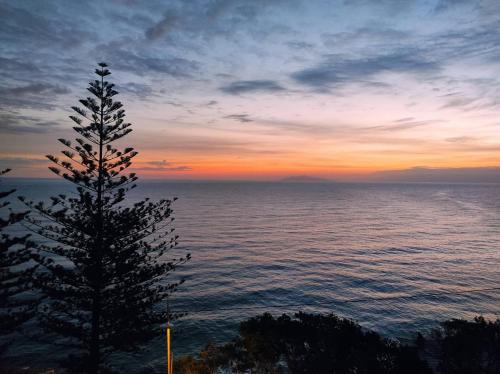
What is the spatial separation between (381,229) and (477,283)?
30.0 metres

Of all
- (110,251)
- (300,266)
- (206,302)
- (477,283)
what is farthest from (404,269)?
(110,251)

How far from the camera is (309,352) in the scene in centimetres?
1402

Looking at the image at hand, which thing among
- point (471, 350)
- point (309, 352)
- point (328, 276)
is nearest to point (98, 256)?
point (309, 352)

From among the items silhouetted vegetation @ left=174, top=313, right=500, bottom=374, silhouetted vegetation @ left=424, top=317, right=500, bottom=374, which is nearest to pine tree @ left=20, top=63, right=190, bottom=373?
silhouetted vegetation @ left=174, top=313, right=500, bottom=374

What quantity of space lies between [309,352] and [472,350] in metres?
7.08

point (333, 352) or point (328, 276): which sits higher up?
point (333, 352)

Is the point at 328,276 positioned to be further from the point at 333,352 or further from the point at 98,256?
the point at 98,256

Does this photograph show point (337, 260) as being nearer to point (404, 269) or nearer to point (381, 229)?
point (404, 269)

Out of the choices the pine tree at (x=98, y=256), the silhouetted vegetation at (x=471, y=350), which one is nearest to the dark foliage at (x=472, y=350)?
the silhouetted vegetation at (x=471, y=350)

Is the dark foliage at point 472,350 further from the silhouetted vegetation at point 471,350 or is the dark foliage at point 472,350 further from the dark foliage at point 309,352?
the dark foliage at point 309,352

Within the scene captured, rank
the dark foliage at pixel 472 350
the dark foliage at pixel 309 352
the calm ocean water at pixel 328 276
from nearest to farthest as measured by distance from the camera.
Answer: the dark foliage at pixel 309 352
the dark foliage at pixel 472 350
the calm ocean water at pixel 328 276

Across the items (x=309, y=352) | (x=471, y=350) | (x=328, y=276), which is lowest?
(x=328, y=276)

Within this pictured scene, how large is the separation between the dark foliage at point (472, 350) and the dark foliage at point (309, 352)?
1512 millimetres

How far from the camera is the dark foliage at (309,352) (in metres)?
13.0
